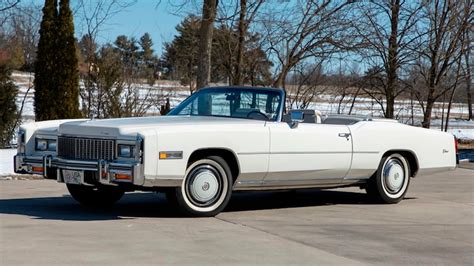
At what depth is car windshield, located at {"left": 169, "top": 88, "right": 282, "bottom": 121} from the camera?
9.95 metres

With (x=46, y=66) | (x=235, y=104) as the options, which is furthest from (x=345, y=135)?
(x=46, y=66)

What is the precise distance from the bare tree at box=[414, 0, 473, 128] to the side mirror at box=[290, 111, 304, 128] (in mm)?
13180

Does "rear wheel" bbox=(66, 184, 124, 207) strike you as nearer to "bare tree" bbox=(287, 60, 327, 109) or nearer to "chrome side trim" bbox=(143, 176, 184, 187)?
"chrome side trim" bbox=(143, 176, 184, 187)

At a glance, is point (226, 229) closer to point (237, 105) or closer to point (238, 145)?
point (238, 145)

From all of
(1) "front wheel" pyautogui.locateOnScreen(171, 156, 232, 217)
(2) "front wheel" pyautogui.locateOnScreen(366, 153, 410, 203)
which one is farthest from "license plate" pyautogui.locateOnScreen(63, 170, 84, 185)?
(2) "front wheel" pyautogui.locateOnScreen(366, 153, 410, 203)

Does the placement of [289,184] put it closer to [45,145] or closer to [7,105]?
[45,145]

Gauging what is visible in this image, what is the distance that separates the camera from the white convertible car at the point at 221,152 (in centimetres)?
846

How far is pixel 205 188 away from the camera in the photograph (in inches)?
352

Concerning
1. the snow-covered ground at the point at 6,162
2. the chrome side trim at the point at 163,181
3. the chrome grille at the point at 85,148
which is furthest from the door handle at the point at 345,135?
the snow-covered ground at the point at 6,162

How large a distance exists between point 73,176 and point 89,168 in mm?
264

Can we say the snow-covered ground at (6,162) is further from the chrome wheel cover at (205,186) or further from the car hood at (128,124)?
the chrome wheel cover at (205,186)

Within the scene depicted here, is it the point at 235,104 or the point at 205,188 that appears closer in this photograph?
the point at 205,188

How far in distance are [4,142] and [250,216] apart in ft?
39.8

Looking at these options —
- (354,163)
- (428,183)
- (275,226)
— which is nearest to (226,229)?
(275,226)
